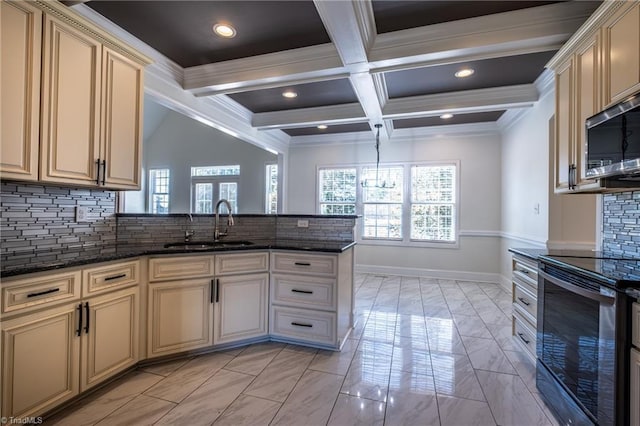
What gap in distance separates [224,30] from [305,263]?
214cm

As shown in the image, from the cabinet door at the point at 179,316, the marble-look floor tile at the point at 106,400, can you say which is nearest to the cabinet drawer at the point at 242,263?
the cabinet door at the point at 179,316

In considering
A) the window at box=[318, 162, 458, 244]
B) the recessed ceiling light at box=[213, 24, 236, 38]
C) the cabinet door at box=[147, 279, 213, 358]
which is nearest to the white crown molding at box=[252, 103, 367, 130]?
the window at box=[318, 162, 458, 244]

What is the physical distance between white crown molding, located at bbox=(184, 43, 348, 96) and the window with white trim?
561cm

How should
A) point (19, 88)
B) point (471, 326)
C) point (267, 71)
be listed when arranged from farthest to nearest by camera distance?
point (471, 326) → point (267, 71) → point (19, 88)

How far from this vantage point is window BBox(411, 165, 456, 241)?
5309 millimetres

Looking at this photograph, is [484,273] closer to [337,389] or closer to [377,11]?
[337,389]

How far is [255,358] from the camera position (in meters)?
2.38

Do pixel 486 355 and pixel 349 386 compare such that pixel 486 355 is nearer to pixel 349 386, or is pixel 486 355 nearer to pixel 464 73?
pixel 349 386

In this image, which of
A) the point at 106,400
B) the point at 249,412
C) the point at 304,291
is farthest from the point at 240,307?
Answer: the point at 106,400

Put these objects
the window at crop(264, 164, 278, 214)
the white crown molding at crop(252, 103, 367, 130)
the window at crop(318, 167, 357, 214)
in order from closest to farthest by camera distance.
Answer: the white crown molding at crop(252, 103, 367, 130)
the window at crop(318, 167, 357, 214)
the window at crop(264, 164, 278, 214)

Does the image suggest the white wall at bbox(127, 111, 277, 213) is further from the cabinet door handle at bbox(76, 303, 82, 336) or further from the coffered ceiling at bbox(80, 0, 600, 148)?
the cabinet door handle at bbox(76, 303, 82, 336)

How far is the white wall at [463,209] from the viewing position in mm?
5035

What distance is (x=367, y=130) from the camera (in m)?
5.57

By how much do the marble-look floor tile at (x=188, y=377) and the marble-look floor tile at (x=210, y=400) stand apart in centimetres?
6
